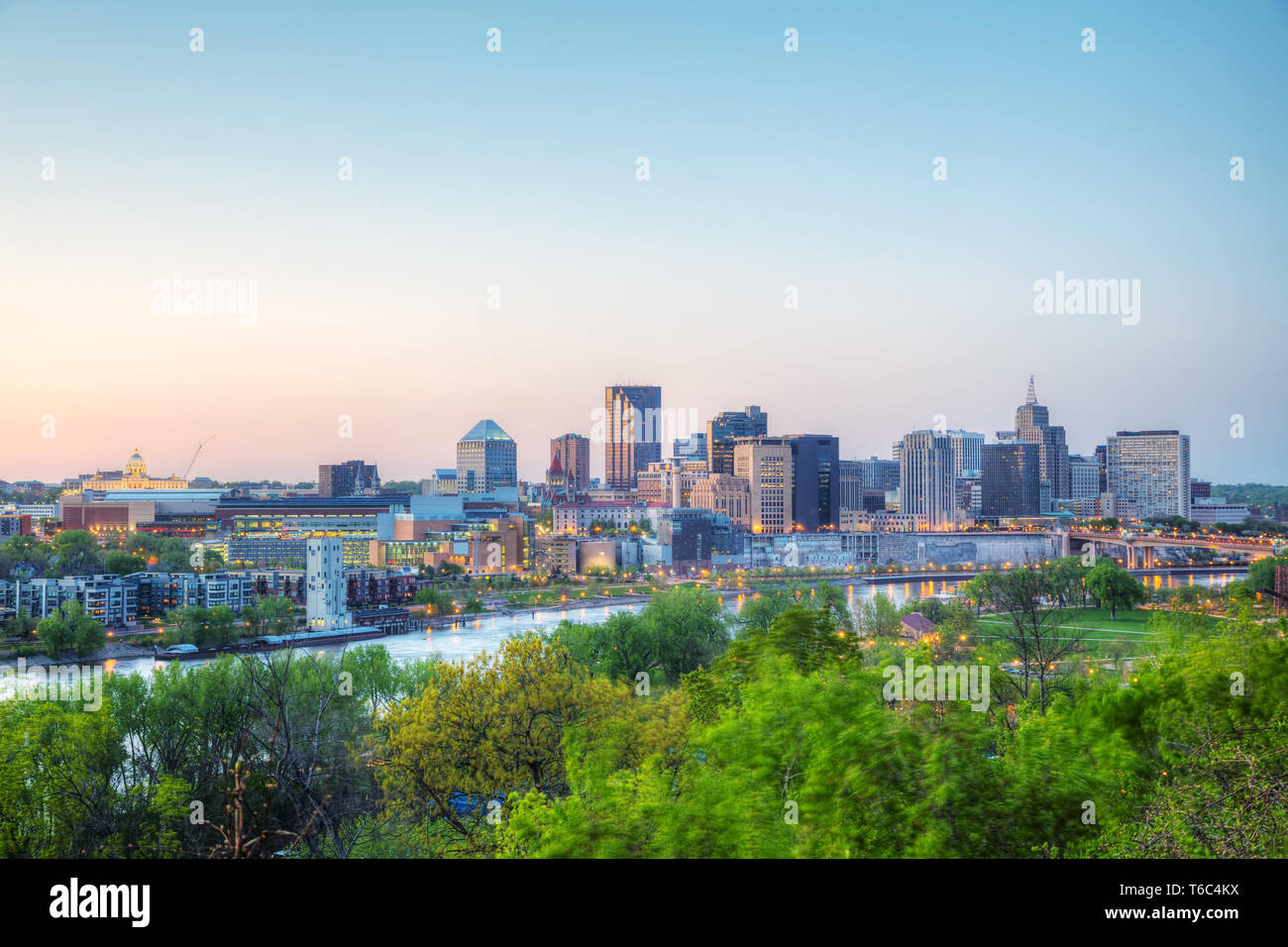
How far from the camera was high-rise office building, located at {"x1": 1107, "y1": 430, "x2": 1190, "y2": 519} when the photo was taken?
25422 millimetres

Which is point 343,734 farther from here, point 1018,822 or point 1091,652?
point 1091,652

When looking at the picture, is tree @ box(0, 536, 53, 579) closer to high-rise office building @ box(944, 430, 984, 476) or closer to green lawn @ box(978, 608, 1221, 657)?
green lawn @ box(978, 608, 1221, 657)

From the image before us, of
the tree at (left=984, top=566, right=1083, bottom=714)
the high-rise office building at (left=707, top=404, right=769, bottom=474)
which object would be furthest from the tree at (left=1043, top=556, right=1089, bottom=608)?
the high-rise office building at (left=707, top=404, right=769, bottom=474)

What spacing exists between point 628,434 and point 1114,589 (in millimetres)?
40189

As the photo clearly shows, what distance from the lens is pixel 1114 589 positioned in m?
15.5

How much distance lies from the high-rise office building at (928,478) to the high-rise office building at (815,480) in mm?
2271

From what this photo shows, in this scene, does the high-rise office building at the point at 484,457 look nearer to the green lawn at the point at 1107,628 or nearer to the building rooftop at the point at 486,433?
the building rooftop at the point at 486,433

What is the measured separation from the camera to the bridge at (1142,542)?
20.5 meters

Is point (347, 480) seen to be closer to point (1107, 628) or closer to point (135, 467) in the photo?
point (135, 467)

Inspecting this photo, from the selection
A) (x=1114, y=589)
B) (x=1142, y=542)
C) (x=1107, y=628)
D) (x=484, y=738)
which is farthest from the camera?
(x=1142, y=542)

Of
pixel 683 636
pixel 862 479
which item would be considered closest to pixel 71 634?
pixel 683 636

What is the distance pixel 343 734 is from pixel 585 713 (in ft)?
8.77

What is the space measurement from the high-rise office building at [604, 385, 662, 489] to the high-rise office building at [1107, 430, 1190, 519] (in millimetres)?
25816

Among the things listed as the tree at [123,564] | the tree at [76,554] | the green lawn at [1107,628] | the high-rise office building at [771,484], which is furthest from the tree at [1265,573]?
the tree at [76,554]
